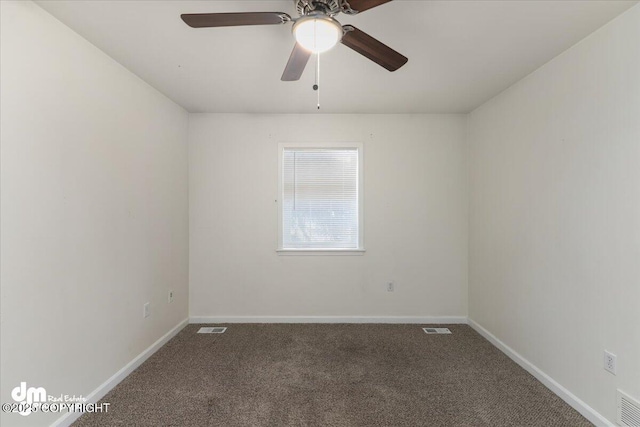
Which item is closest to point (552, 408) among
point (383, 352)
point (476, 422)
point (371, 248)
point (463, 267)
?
point (476, 422)

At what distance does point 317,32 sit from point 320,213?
7.85 feet

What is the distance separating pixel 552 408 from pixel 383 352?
1.25m

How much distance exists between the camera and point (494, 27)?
74.3 inches

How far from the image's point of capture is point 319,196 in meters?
3.67

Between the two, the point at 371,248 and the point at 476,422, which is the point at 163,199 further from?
the point at 476,422

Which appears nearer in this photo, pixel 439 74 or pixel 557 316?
pixel 557 316

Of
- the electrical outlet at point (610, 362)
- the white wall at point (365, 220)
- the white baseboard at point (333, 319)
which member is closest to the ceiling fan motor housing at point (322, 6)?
the white wall at point (365, 220)

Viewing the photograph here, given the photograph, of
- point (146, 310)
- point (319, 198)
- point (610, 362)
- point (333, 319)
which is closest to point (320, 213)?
point (319, 198)

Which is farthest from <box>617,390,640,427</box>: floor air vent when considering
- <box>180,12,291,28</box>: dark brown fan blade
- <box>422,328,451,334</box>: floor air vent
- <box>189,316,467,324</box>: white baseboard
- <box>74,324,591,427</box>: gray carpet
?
<box>180,12,291,28</box>: dark brown fan blade

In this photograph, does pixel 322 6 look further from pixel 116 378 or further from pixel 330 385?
pixel 116 378

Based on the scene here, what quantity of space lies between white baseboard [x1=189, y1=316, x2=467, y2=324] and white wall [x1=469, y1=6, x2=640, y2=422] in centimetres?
59

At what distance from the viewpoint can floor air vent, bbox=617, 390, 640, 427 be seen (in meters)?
1.66

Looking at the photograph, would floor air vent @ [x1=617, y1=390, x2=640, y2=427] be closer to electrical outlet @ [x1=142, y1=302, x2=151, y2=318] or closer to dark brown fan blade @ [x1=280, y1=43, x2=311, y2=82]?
dark brown fan blade @ [x1=280, y1=43, x2=311, y2=82]

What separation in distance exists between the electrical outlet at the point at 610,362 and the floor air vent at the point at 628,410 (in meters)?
0.11
